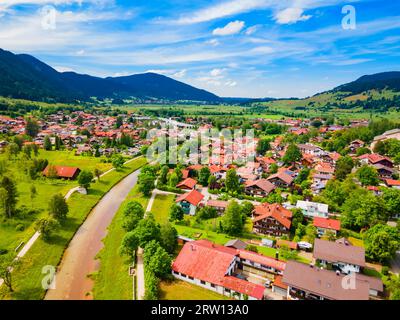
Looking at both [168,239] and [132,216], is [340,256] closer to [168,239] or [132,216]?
[168,239]

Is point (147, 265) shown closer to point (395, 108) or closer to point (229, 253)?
point (229, 253)

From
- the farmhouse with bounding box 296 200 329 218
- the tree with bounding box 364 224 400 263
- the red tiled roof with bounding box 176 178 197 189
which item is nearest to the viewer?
the tree with bounding box 364 224 400 263

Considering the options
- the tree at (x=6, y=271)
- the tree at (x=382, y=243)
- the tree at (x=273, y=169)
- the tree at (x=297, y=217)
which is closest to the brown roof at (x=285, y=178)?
the tree at (x=273, y=169)

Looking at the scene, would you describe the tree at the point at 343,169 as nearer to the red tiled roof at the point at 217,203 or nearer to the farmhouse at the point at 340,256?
the red tiled roof at the point at 217,203

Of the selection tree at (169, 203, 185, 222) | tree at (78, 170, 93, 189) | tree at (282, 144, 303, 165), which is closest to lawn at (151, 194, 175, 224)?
tree at (169, 203, 185, 222)

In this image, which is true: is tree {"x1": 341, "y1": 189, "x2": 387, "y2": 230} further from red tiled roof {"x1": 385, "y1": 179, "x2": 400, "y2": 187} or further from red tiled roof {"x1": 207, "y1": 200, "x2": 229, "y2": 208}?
red tiled roof {"x1": 207, "y1": 200, "x2": 229, "y2": 208}

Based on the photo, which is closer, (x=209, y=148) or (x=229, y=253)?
(x=229, y=253)
